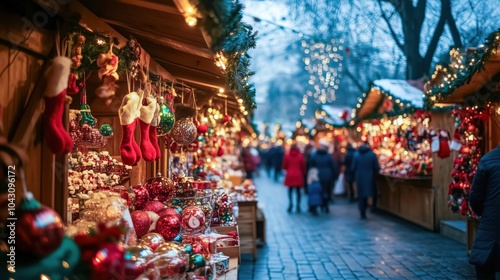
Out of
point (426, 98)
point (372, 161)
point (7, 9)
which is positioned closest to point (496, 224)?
point (426, 98)

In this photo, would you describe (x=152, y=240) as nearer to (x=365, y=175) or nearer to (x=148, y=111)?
(x=148, y=111)

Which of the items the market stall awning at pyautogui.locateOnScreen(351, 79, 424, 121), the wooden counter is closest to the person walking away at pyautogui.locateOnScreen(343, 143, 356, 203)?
the market stall awning at pyautogui.locateOnScreen(351, 79, 424, 121)

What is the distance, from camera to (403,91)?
51.1ft

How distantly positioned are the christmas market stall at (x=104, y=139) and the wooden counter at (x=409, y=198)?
7.26m

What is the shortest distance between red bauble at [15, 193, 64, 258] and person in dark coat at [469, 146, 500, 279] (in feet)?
17.1

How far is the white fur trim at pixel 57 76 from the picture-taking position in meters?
3.62

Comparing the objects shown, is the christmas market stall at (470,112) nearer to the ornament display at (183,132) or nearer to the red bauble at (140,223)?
the ornament display at (183,132)

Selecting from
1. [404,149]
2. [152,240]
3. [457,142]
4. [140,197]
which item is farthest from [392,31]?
[152,240]

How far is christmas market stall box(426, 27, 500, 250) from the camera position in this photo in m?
8.32

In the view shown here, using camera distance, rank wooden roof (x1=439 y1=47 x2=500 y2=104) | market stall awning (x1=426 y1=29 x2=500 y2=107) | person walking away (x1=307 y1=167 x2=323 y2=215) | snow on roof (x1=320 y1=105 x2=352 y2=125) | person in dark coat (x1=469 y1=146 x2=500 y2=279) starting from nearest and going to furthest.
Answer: person in dark coat (x1=469 y1=146 x2=500 y2=279)
market stall awning (x1=426 y1=29 x2=500 y2=107)
wooden roof (x1=439 y1=47 x2=500 y2=104)
person walking away (x1=307 y1=167 x2=323 y2=215)
snow on roof (x1=320 y1=105 x2=352 y2=125)

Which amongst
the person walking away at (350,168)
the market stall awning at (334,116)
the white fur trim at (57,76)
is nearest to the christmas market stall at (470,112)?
the white fur trim at (57,76)

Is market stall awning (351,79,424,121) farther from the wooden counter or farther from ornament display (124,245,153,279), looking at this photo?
ornament display (124,245,153,279)

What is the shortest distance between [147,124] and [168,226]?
1090 mm

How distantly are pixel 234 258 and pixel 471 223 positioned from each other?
5180 millimetres
